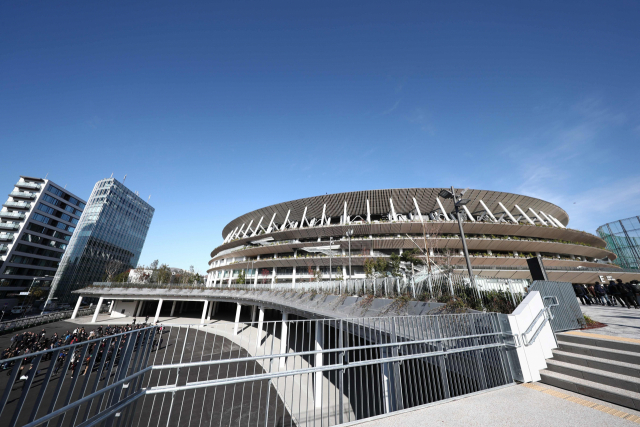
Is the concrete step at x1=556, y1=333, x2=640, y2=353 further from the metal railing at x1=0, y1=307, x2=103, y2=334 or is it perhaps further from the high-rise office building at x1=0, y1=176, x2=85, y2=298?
the high-rise office building at x1=0, y1=176, x2=85, y2=298

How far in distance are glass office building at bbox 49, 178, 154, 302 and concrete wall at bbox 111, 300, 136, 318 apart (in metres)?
24.1

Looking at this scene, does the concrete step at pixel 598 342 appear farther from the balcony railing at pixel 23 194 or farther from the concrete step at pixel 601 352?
the balcony railing at pixel 23 194

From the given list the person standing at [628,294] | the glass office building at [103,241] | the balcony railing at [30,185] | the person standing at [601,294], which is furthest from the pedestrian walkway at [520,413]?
the balcony railing at [30,185]

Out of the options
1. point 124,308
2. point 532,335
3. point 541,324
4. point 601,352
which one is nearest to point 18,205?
point 124,308

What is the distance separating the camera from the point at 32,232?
51.4 m

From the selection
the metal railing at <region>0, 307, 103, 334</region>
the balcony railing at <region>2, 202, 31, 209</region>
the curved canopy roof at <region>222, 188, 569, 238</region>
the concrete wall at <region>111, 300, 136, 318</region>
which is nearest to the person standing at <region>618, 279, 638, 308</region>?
the curved canopy roof at <region>222, 188, 569, 238</region>

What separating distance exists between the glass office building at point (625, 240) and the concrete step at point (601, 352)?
76.9 m

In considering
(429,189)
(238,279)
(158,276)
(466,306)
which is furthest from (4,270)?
(429,189)

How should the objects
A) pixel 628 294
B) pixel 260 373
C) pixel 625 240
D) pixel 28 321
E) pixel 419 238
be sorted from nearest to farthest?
pixel 260 373 → pixel 628 294 → pixel 28 321 → pixel 419 238 → pixel 625 240

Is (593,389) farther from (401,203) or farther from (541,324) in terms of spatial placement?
(401,203)

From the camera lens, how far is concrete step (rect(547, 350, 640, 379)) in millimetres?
5422

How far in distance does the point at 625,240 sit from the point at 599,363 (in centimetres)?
8547

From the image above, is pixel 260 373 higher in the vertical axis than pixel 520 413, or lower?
lower

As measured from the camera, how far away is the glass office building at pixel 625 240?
55875mm
